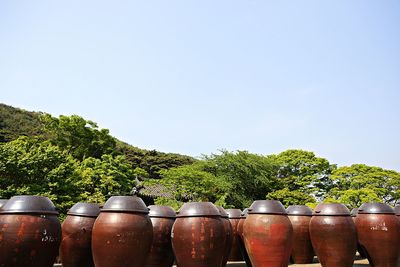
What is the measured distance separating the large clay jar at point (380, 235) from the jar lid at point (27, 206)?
903 cm

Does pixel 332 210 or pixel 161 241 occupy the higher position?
pixel 332 210

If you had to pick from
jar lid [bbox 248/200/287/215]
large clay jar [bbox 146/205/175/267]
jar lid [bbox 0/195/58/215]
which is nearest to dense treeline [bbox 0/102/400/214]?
large clay jar [bbox 146/205/175/267]

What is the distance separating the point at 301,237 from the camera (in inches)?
500

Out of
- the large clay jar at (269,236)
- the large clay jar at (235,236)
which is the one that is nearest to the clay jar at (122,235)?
the large clay jar at (269,236)

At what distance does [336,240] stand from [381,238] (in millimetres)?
1590

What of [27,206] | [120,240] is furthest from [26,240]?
[120,240]

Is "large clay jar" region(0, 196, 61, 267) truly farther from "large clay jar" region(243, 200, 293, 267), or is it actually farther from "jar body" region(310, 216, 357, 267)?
"jar body" region(310, 216, 357, 267)

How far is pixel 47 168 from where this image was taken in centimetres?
1703

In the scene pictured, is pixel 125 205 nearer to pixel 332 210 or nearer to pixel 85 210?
pixel 85 210

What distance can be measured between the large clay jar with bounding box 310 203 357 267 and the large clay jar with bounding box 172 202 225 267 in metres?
3.34

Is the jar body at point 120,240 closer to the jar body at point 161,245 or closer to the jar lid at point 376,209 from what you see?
the jar body at point 161,245

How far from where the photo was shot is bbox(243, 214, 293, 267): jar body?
9906 millimetres

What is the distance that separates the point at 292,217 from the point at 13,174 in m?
11.4

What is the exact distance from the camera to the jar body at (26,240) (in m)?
7.36
